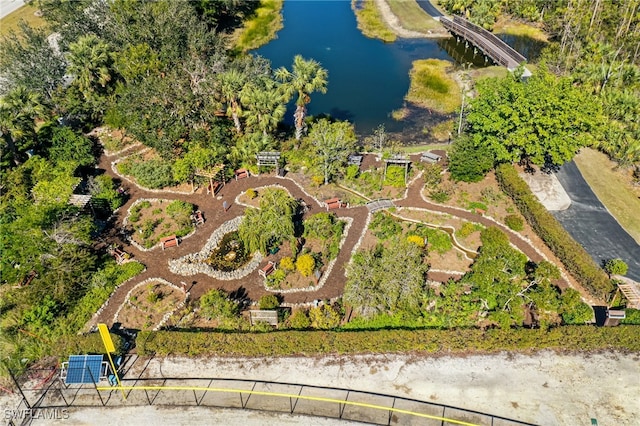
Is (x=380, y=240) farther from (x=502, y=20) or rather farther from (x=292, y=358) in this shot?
(x=502, y=20)

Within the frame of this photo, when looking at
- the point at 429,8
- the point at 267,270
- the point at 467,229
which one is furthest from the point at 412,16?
the point at 267,270

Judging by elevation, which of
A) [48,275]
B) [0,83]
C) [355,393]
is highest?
[0,83]

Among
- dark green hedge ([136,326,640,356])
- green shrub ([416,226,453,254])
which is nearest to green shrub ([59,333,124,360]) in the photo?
dark green hedge ([136,326,640,356])

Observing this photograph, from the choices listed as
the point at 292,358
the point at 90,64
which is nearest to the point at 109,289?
the point at 292,358

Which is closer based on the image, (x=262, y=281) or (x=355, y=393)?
(x=355, y=393)

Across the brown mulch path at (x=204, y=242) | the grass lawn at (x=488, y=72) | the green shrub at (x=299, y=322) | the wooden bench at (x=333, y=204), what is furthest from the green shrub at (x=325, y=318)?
the grass lawn at (x=488, y=72)
